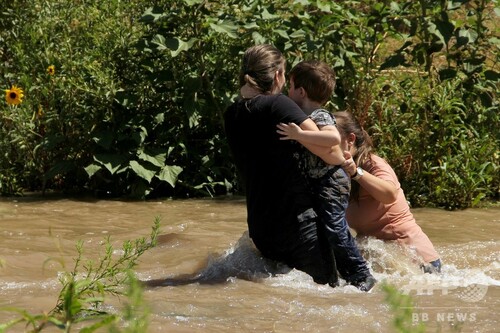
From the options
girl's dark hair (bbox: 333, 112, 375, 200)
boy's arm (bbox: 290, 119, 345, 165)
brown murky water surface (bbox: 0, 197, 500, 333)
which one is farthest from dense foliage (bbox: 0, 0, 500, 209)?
boy's arm (bbox: 290, 119, 345, 165)


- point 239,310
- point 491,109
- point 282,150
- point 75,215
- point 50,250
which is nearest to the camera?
point 239,310

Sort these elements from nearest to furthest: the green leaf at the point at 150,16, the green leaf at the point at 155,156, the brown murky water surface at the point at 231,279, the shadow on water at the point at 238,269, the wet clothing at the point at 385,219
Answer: the brown murky water surface at the point at 231,279 < the shadow on water at the point at 238,269 < the wet clothing at the point at 385,219 < the green leaf at the point at 150,16 < the green leaf at the point at 155,156

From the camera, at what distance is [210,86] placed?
852 cm

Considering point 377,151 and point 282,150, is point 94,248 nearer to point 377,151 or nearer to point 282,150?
point 282,150

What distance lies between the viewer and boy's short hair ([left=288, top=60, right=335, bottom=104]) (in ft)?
17.2

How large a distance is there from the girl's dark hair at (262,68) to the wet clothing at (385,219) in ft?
2.62

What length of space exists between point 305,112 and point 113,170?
11.1 feet

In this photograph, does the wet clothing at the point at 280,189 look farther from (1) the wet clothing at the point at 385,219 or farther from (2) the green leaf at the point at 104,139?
(2) the green leaf at the point at 104,139

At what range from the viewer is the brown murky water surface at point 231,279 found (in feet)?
14.7

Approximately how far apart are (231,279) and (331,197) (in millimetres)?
723

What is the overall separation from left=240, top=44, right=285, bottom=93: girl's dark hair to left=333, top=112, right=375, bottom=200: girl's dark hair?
47 centimetres

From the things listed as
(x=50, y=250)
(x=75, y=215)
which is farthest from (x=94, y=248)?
Result: (x=75, y=215)

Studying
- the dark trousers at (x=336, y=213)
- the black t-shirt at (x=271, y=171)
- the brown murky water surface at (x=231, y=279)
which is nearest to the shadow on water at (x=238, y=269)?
the brown murky water surface at (x=231, y=279)

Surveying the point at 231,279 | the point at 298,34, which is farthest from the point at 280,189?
the point at 298,34
